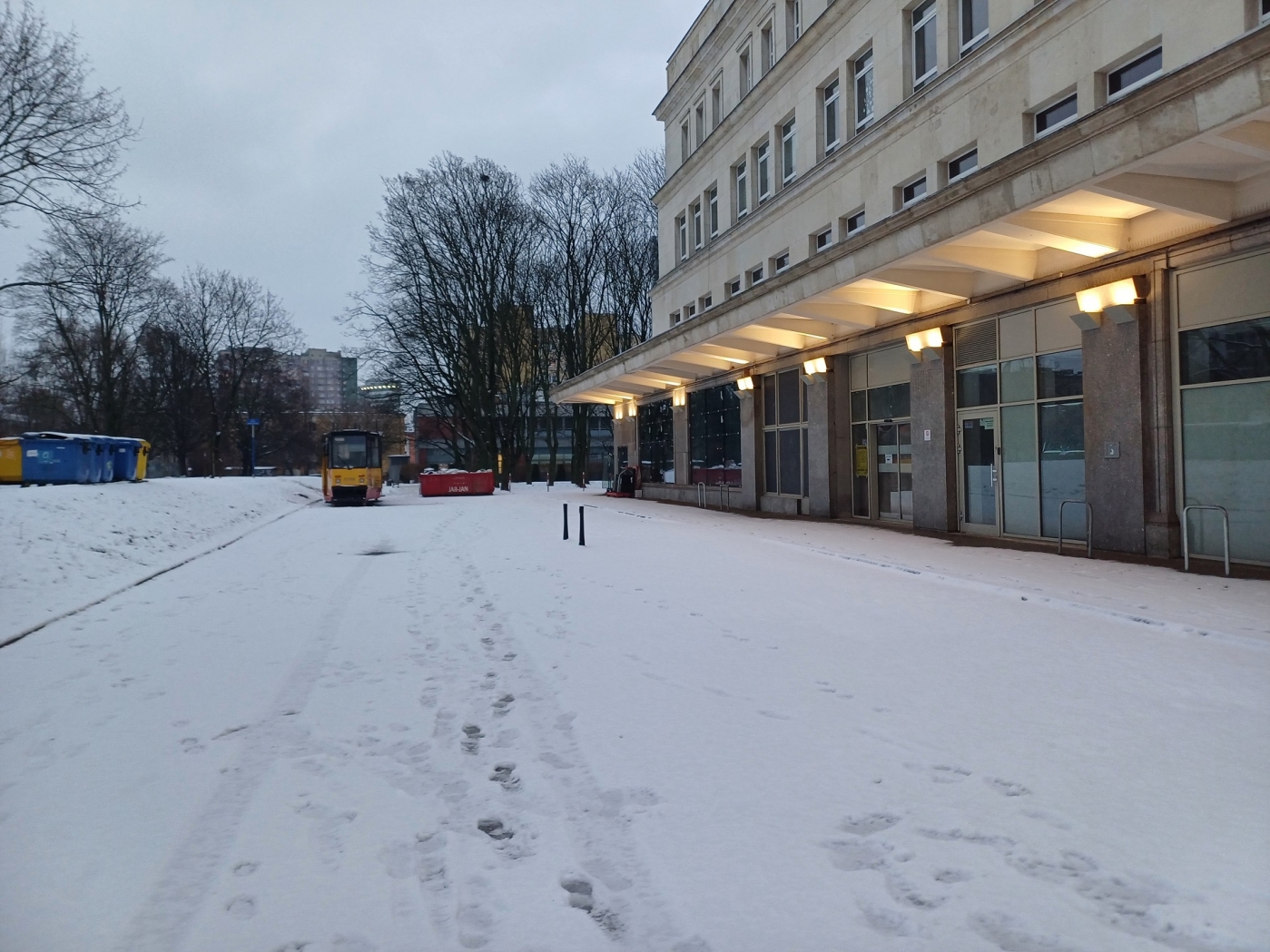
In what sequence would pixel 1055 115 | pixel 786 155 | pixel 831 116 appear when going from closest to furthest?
pixel 1055 115
pixel 831 116
pixel 786 155

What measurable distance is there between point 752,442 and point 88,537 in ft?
55.1

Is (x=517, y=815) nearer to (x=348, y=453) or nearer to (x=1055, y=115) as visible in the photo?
(x=1055, y=115)

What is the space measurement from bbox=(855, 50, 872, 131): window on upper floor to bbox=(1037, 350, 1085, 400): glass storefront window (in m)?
8.72

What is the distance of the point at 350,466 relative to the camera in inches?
1374

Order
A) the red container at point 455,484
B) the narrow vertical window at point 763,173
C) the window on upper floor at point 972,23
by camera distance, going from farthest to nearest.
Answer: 1. the red container at point 455,484
2. the narrow vertical window at point 763,173
3. the window on upper floor at point 972,23

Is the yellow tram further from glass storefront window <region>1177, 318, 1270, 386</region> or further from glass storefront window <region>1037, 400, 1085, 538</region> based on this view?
glass storefront window <region>1177, 318, 1270, 386</region>

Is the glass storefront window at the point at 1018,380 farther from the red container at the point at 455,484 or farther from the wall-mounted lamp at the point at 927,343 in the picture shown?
the red container at the point at 455,484

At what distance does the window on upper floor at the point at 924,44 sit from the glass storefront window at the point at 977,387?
21.2 ft

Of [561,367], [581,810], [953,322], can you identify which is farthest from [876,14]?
[561,367]

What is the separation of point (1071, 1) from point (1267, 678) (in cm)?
1214

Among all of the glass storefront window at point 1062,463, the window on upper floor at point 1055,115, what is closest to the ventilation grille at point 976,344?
the glass storefront window at point 1062,463

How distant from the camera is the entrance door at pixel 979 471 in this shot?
15547mm

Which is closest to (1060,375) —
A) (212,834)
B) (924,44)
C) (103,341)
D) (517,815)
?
(924,44)

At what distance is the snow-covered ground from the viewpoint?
9.87ft
